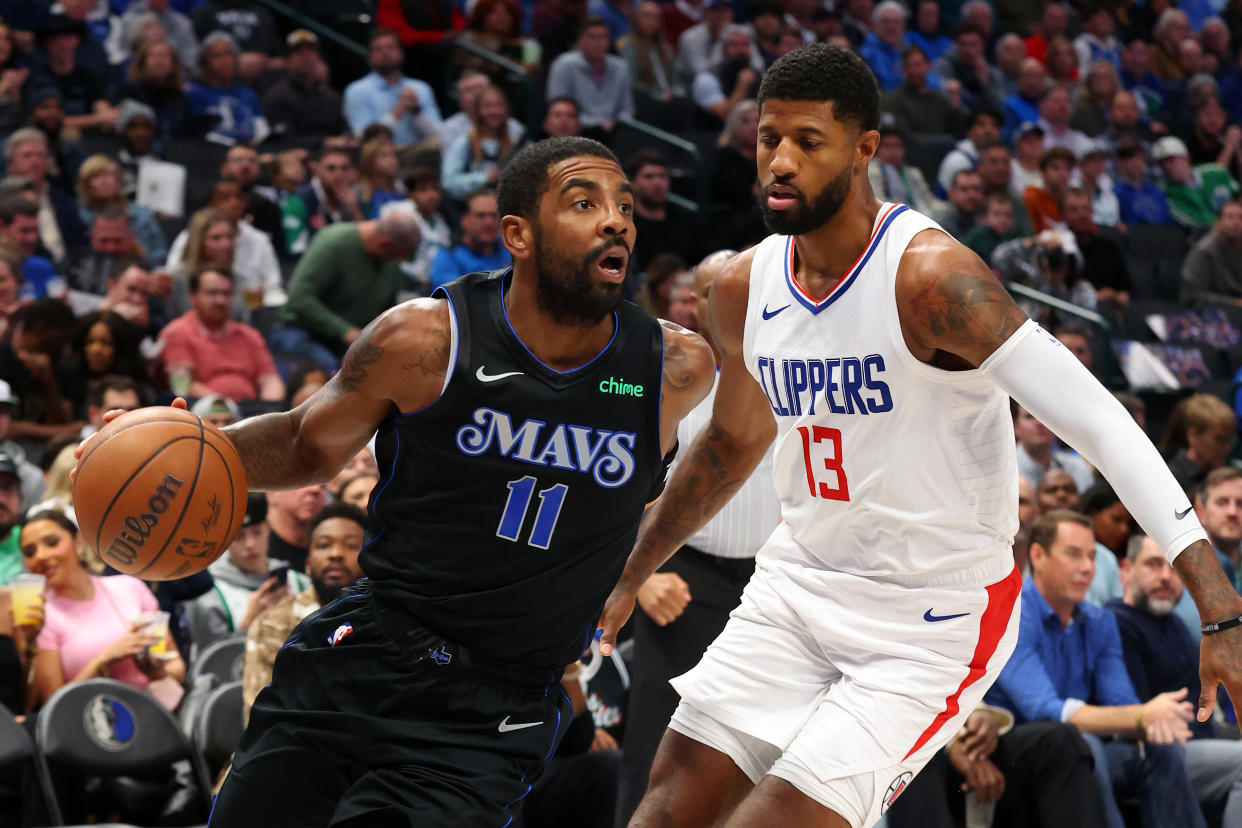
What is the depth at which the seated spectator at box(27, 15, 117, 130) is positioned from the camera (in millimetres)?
10289

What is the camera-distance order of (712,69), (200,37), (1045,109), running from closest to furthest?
(200,37)
(712,69)
(1045,109)

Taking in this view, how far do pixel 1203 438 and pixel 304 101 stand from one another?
21.6 feet

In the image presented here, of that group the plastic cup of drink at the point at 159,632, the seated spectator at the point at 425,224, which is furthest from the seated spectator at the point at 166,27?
the plastic cup of drink at the point at 159,632

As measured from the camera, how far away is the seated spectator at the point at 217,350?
8195mm

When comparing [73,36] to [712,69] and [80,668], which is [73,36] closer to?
[712,69]

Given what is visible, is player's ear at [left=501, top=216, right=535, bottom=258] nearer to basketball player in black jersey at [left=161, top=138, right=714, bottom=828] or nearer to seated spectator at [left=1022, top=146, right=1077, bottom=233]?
basketball player in black jersey at [left=161, top=138, right=714, bottom=828]

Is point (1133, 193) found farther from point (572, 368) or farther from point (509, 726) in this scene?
point (509, 726)

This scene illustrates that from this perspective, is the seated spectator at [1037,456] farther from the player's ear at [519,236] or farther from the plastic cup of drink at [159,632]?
the player's ear at [519,236]

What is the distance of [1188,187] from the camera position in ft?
45.2

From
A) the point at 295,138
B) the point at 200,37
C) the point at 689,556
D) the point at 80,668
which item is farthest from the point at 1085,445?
the point at 200,37

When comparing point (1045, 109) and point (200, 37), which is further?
point (1045, 109)

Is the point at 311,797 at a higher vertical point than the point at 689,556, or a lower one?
higher

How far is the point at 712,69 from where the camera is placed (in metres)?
12.8

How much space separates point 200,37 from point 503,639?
941 cm
